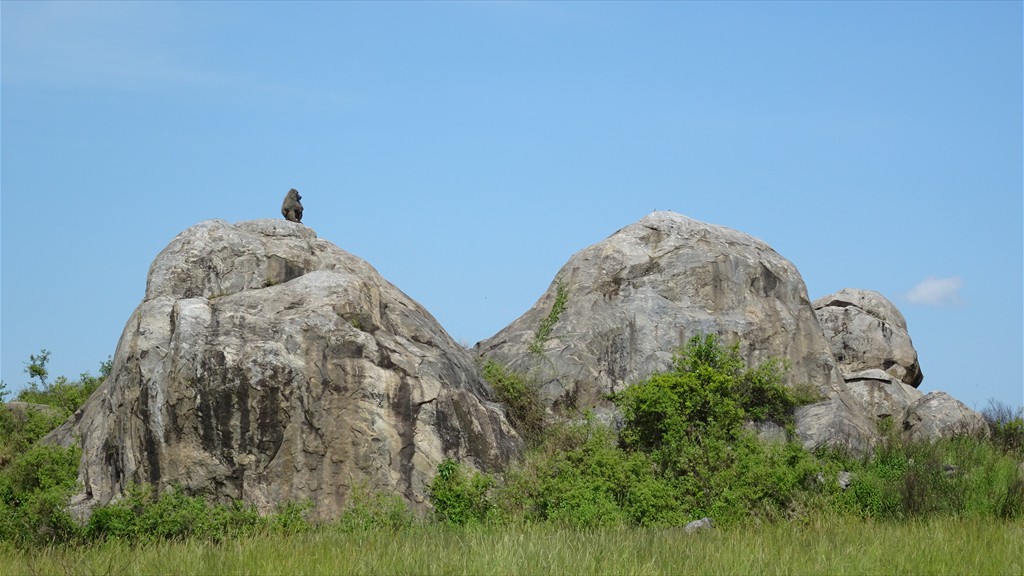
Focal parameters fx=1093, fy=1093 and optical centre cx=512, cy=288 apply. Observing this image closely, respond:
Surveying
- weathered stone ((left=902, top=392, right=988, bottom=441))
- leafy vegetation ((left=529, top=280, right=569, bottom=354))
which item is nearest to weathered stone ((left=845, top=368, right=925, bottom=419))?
weathered stone ((left=902, top=392, right=988, bottom=441))

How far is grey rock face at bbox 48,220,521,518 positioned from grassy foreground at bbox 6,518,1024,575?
3.58 metres

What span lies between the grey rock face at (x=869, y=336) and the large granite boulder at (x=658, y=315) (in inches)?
276

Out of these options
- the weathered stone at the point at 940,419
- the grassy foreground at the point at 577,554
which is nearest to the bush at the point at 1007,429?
the weathered stone at the point at 940,419

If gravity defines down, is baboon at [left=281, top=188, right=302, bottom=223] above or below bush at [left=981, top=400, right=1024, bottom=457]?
above

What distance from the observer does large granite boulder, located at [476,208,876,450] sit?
2614 cm

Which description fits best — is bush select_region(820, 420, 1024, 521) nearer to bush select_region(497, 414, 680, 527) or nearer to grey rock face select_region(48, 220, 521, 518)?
bush select_region(497, 414, 680, 527)

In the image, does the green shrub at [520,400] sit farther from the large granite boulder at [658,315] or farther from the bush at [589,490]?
the bush at [589,490]

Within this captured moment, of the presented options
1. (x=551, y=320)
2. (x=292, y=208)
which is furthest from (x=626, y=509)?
(x=292, y=208)

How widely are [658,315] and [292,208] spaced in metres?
9.60

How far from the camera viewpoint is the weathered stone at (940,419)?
29.2 meters

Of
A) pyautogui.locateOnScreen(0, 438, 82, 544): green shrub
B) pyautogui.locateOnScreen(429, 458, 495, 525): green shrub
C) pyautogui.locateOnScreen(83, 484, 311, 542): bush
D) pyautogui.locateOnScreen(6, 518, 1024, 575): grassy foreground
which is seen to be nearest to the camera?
pyautogui.locateOnScreen(6, 518, 1024, 575): grassy foreground

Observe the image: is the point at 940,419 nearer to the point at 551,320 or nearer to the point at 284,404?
the point at 551,320

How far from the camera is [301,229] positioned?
2564cm

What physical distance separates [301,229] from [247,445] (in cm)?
719
